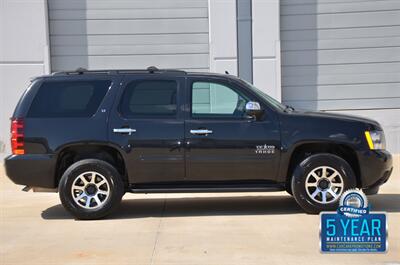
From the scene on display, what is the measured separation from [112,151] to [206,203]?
1.81 meters

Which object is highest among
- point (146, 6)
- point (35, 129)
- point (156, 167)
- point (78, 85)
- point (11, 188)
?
point (146, 6)

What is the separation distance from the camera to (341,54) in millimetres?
12945

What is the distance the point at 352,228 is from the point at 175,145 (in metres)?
2.94

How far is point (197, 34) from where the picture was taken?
503 inches

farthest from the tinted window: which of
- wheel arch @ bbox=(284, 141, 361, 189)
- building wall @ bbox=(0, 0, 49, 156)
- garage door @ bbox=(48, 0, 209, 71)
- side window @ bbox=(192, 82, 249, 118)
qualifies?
garage door @ bbox=(48, 0, 209, 71)

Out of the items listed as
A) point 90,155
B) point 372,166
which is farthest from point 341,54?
point 90,155

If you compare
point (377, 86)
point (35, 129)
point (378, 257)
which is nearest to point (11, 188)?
point (35, 129)

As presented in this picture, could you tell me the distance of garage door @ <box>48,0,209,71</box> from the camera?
41.6 ft

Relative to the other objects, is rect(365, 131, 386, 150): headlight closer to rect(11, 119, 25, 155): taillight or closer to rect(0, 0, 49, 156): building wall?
rect(11, 119, 25, 155): taillight

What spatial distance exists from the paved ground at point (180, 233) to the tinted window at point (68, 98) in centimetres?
142

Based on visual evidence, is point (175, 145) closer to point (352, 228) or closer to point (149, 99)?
point (149, 99)

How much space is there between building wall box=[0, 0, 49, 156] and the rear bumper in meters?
6.18

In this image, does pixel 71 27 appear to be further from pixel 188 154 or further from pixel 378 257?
pixel 378 257

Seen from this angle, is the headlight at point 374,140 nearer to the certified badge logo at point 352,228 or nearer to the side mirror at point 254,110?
the side mirror at point 254,110
